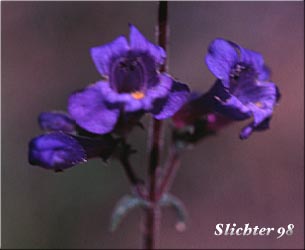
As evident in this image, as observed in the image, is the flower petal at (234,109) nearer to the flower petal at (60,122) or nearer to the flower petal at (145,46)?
the flower petal at (145,46)

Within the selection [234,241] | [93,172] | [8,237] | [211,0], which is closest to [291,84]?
[211,0]

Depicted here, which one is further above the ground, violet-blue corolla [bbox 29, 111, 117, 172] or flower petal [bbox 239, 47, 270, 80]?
flower petal [bbox 239, 47, 270, 80]

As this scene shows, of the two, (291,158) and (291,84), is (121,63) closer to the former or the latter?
(291,158)

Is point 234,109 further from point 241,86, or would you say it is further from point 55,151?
point 55,151

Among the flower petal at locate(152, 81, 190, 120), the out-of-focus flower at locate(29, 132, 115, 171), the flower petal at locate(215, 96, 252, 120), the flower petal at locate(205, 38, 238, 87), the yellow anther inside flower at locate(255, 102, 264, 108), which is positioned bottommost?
the out-of-focus flower at locate(29, 132, 115, 171)

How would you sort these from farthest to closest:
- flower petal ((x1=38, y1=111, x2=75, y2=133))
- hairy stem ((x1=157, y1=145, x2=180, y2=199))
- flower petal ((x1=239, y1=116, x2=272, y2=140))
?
hairy stem ((x1=157, y1=145, x2=180, y2=199)) < flower petal ((x1=38, y1=111, x2=75, y2=133)) < flower petal ((x1=239, y1=116, x2=272, y2=140))

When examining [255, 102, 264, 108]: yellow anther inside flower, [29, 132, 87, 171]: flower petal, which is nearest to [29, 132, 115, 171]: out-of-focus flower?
[29, 132, 87, 171]: flower petal

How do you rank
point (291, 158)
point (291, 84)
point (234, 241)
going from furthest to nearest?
point (291, 84) → point (291, 158) → point (234, 241)

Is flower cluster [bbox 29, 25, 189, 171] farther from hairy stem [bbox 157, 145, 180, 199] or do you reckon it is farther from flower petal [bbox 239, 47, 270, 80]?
hairy stem [bbox 157, 145, 180, 199]
